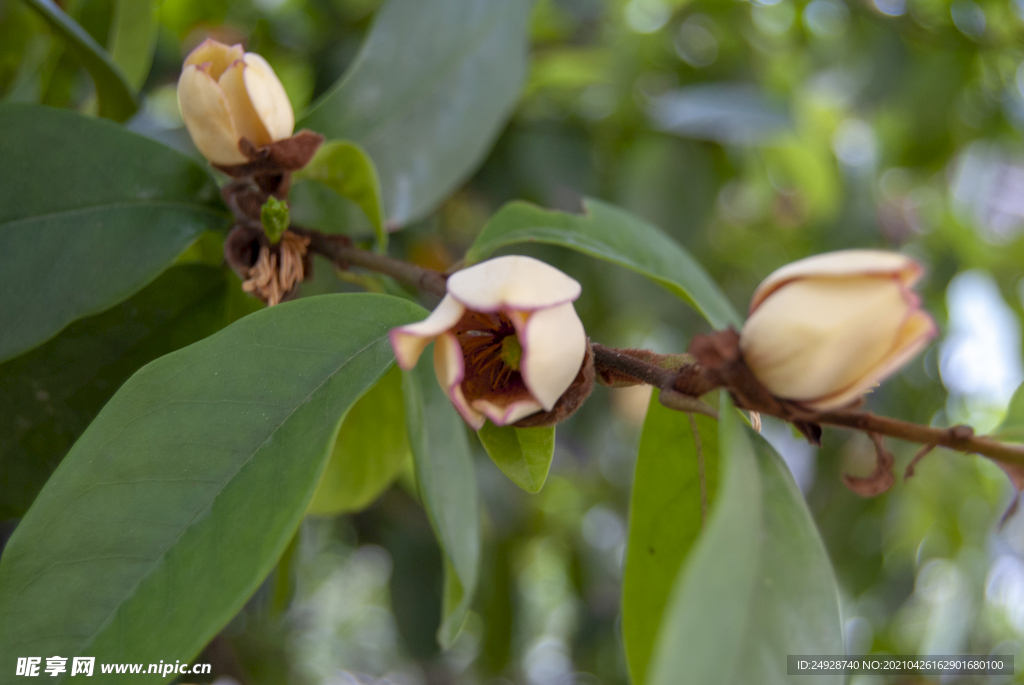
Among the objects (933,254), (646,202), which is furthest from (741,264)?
(646,202)

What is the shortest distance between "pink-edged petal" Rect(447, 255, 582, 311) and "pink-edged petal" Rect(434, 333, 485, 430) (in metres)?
0.02

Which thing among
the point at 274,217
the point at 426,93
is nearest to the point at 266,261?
the point at 274,217

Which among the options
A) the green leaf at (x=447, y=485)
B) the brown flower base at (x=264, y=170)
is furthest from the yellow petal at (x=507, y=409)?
the brown flower base at (x=264, y=170)

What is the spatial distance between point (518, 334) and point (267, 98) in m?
0.22

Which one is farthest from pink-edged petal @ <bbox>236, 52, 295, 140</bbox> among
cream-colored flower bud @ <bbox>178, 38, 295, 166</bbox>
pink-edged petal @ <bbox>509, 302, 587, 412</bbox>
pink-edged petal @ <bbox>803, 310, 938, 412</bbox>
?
pink-edged petal @ <bbox>803, 310, 938, 412</bbox>

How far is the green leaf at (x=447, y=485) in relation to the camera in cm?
38

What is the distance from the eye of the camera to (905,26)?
1202 mm

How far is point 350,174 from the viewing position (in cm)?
45

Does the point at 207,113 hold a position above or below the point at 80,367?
above

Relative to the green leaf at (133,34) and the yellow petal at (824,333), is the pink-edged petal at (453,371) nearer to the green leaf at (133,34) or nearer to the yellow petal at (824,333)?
the yellow petal at (824,333)

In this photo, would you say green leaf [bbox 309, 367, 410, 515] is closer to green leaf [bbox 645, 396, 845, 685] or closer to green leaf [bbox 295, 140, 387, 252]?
green leaf [bbox 295, 140, 387, 252]

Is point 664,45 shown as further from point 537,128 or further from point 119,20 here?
point 119,20

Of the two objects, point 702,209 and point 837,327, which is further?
point 702,209

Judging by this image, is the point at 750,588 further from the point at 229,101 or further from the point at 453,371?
the point at 229,101
